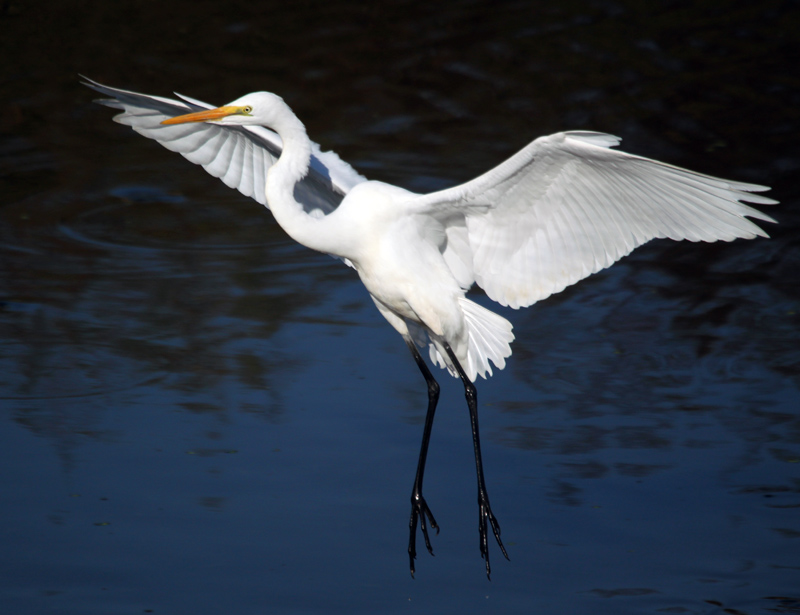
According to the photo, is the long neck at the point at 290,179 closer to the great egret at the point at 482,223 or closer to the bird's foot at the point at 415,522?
the great egret at the point at 482,223

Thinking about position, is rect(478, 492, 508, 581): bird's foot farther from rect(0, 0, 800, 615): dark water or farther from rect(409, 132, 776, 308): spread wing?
rect(409, 132, 776, 308): spread wing

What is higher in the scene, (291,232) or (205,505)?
(291,232)

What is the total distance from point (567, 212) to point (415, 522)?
1365mm

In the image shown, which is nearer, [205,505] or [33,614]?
[33,614]

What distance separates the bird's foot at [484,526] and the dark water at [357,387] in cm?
7

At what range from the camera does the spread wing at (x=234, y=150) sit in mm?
Answer: 4586

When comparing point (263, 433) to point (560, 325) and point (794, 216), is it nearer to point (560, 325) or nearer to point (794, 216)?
point (560, 325)

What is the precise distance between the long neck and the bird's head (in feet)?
0.14

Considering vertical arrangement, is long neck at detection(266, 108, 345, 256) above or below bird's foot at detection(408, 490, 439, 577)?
above

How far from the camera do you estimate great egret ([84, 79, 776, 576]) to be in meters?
3.77

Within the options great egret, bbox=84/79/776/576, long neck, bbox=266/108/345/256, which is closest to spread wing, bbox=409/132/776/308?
great egret, bbox=84/79/776/576

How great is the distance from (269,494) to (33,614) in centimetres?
107

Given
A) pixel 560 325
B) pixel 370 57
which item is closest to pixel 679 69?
pixel 370 57

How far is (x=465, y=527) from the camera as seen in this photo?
4.25m
